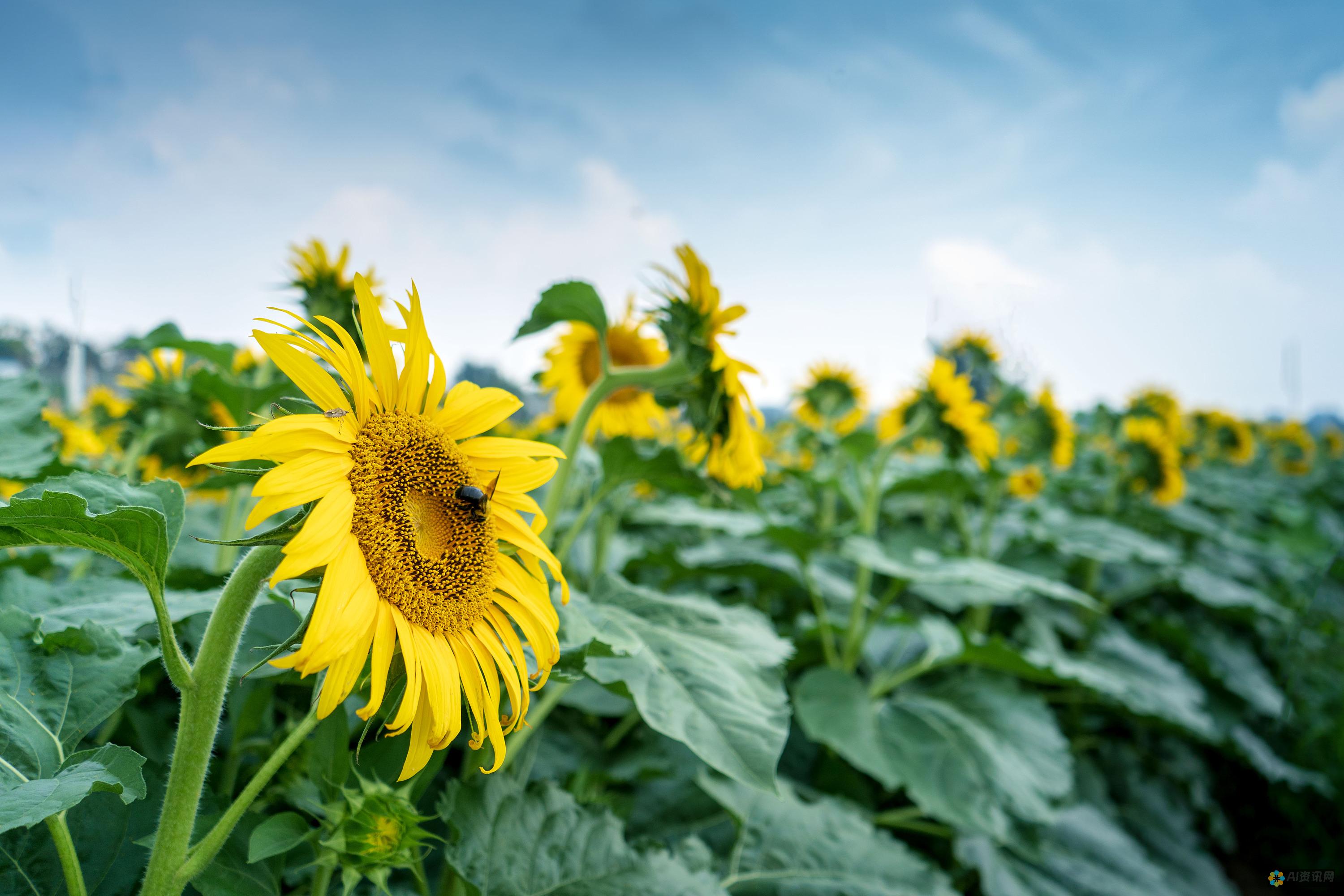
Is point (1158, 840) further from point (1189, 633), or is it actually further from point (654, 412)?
point (654, 412)

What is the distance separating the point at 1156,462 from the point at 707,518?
3289mm

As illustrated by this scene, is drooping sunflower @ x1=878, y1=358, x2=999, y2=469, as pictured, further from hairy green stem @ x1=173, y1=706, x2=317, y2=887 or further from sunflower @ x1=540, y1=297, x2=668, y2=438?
hairy green stem @ x1=173, y1=706, x2=317, y2=887

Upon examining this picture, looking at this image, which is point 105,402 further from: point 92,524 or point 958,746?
point 958,746

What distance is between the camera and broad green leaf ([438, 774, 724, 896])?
3.25 ft

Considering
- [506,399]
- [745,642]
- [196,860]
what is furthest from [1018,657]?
[196,860]

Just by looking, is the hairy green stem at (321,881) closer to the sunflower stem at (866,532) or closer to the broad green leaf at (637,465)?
the broad green leaf at (637,465)

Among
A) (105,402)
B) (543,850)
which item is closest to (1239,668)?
(543,850)

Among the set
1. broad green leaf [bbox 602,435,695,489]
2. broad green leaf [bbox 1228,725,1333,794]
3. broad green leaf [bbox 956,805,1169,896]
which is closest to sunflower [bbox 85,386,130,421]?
broad green leaf [bbox 602,435,695,489]

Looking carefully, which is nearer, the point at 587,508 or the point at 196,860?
the point at 196,860

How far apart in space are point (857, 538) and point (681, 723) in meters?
1.31

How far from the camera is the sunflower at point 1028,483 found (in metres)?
4.95

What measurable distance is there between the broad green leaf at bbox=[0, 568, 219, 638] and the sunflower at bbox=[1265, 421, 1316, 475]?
41.5ft

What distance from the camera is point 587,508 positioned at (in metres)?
1.56

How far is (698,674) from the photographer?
1066 millimetres
